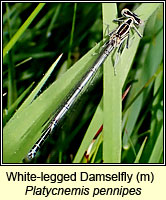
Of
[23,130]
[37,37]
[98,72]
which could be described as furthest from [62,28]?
[23,130]

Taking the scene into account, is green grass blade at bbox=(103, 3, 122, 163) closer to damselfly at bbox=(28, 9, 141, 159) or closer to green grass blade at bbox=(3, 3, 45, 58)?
damselfly at bbox=(28, 9, 141, 159)

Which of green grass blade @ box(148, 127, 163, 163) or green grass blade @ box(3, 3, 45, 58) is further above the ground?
green grass blade @ box(3, 3, 45, 58)

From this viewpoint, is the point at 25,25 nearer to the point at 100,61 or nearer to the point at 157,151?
the point at 100,61

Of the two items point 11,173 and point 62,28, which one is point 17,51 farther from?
point 11,173

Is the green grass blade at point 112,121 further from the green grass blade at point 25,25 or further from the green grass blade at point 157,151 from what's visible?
the green grass blade at point 25,25

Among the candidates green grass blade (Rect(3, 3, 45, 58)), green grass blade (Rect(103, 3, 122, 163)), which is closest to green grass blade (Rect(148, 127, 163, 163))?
green grass blade (Rect(103, 3, 122, 163))

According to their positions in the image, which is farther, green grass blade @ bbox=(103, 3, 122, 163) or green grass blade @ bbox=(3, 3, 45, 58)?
green grass blade @ bbox=(3, 3, 45, 58)

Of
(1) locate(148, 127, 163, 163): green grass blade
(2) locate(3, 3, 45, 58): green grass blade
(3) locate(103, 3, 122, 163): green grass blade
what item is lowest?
(1) locate(148, 127, 163, 163): green grass blade

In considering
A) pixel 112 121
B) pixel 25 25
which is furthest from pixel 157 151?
pixel 25 25

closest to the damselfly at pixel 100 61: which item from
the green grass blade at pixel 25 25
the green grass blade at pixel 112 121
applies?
the green grass blade at pixel 112 121
